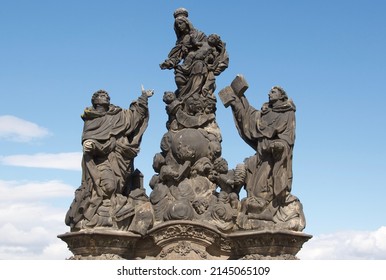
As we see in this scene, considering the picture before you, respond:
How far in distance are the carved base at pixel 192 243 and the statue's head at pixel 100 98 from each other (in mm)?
2900

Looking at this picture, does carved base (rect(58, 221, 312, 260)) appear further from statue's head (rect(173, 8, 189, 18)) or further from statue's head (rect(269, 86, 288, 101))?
statue's head (rect(173, 8, 189, 18))

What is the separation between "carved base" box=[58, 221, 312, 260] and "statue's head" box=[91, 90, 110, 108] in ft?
9.52

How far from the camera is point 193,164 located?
20.1 metres

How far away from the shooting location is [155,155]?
20.5m

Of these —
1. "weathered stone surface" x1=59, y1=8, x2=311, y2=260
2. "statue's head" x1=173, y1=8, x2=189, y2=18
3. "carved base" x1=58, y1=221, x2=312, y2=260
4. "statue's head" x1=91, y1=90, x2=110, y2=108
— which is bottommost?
"carved base" x1=58, y1=221, x2=312, y2=260

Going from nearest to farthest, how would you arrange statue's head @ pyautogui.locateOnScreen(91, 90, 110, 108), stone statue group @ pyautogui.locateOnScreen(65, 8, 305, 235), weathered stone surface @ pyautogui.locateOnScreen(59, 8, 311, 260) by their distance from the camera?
1. weathered stone surface @ pyautogui.locateOnScreen(59, 8, 311, 260)
2. stone statue group @ pyautogui.locateOnScreen(65, 8, 305, 235)
3. statue's head @ pyautogui.locateOnScreen(91, 90, 110, 108)

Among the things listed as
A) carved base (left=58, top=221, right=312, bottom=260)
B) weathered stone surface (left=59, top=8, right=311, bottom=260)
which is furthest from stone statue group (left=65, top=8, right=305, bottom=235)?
carved base (left=58, top=221, right=312, bottom=260)

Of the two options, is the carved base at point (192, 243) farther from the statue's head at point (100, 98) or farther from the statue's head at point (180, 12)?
the statue's head at point (180, 12)

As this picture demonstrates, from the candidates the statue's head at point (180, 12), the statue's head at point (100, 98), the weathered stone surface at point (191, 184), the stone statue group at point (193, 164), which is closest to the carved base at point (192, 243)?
the weathered stone surface at point (191, 184)

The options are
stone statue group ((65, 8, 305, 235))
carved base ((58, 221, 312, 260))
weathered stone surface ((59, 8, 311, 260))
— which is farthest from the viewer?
stone statue group ((65, 8, 305, 235))

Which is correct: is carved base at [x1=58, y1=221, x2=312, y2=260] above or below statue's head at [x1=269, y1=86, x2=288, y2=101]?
below

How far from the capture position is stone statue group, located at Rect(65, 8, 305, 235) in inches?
766

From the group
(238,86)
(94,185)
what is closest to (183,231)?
(94,185)
